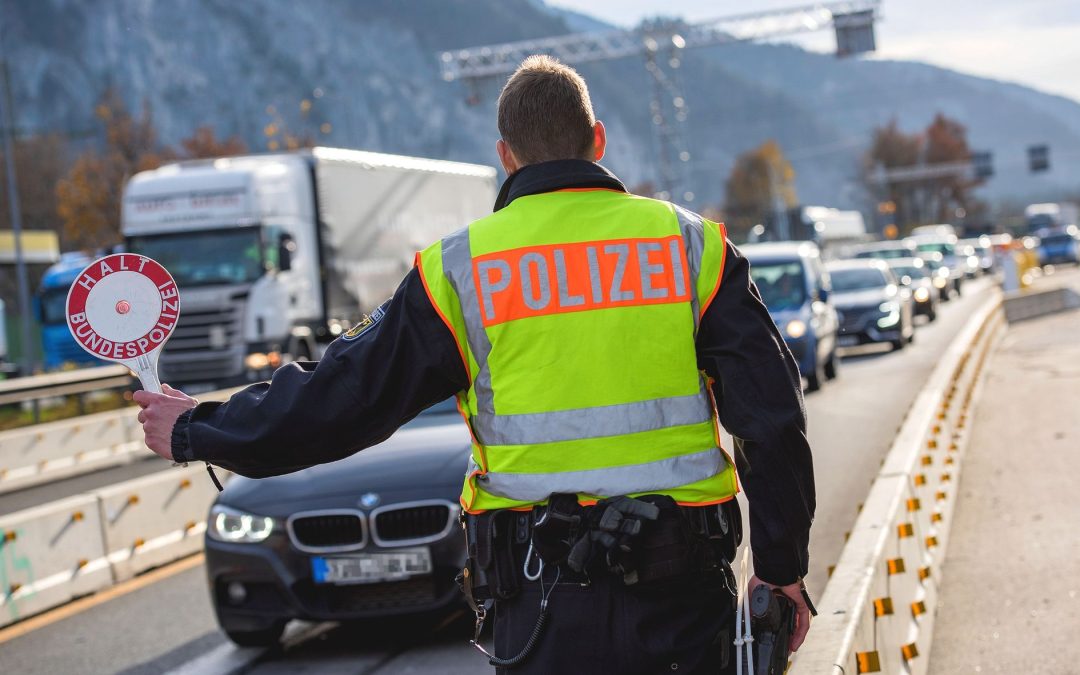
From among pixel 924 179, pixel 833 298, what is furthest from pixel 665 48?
pixel 924 179

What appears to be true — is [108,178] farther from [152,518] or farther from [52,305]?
[152,518]

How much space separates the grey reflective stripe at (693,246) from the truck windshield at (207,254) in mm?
18372

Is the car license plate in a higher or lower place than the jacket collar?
lower

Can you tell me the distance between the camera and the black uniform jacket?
2.90 meters

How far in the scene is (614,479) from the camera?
292 cm

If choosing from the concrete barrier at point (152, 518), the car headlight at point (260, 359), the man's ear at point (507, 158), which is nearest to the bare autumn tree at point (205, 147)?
the car headlight at point (260, 359)

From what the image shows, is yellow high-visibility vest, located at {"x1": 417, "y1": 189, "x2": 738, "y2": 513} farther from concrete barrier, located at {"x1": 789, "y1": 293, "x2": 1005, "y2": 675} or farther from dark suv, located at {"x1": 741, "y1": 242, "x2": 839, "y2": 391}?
dark suv, located at {"x1": 741, "y1": 242, "x2": 839, "y2": 391}

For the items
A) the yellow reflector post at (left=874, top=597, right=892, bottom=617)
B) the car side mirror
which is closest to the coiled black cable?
the yellow reflector post at (left=874, top=597, right=892, bottom=617)

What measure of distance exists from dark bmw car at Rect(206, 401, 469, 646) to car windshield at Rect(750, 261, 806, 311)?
11961mm

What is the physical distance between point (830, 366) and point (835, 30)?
2821 centimetres

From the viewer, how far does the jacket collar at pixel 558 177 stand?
303 centimetres

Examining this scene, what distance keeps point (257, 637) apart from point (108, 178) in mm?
51377

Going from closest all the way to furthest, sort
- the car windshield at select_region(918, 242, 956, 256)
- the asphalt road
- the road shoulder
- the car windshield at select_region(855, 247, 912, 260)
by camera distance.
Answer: the road shoulder, the asphalt road, the car windshield at select_region(855, 247, 912, 260), the car windshield at select_region(918, 242, 956, 256)

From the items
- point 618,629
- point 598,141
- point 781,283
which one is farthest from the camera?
point 781,283
